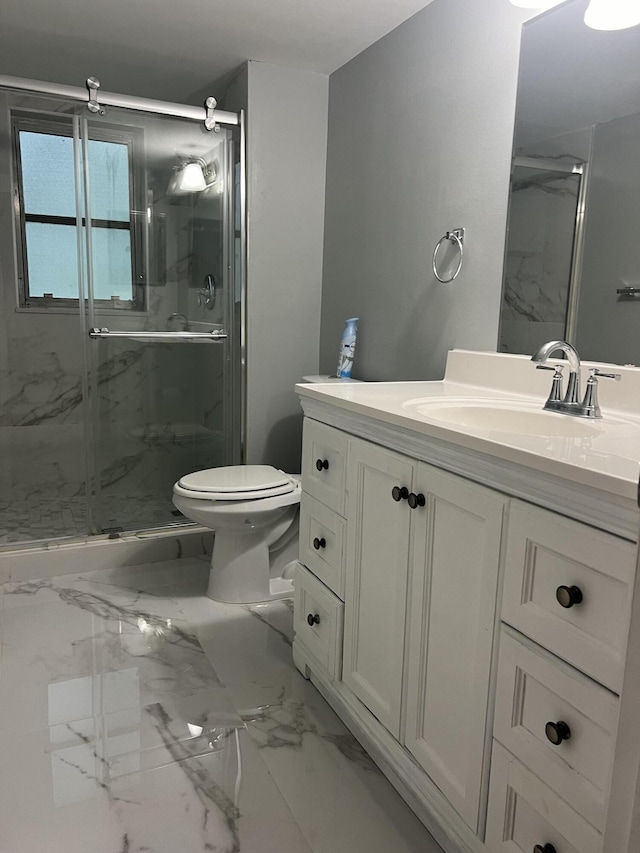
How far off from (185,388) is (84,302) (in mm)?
553

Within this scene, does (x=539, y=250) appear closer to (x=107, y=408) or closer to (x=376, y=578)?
(x=376, y=578)

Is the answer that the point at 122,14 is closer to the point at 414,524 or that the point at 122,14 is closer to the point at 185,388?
the point at 185,388

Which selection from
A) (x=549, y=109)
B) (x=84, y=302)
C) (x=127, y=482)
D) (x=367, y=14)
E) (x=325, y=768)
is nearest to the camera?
(x=325, y=768)

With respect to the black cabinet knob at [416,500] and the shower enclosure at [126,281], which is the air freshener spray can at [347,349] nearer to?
the shower enclosure at [126,281]

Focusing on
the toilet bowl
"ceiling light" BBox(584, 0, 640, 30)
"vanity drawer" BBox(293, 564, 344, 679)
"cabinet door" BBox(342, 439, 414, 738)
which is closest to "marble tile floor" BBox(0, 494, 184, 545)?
the toilet bowl

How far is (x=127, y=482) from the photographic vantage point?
112 inches

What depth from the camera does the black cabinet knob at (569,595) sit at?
36.6 inches

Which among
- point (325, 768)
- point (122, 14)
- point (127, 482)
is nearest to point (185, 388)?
point (127, 482)

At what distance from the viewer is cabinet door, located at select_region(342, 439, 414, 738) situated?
4.59 ft

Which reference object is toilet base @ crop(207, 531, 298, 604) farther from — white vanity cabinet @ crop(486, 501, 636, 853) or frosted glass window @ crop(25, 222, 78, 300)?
white vanity cabinet @ crop(486, 501, 636, 853)

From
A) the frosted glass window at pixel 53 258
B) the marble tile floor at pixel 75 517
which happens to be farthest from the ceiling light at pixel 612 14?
the marble tile floor at pixel 75 517

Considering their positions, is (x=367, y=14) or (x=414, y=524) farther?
(x=367, y=14)

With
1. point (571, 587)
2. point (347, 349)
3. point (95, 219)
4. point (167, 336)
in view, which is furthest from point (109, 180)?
point (571, 587)

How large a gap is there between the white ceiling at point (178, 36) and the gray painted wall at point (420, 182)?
0.15 metres
